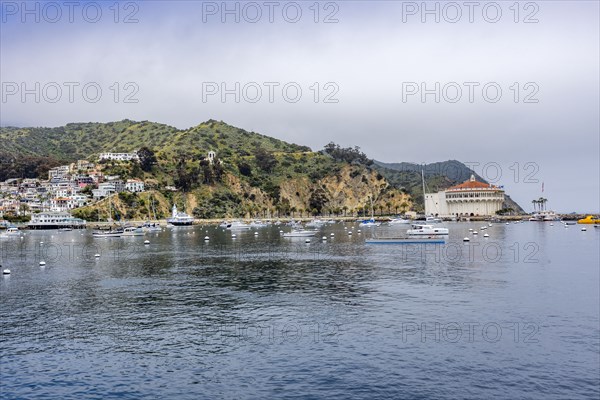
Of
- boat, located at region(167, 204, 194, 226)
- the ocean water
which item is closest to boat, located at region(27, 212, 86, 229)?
boat, located at region(167, 204, 194, 226)

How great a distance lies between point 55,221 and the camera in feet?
609

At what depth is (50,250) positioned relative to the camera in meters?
93.2

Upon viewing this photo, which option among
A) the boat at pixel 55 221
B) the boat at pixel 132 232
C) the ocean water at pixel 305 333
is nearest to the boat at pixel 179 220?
the boat at pixel 55 221

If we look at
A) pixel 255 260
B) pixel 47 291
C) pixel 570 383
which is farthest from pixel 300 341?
pixel 255 260

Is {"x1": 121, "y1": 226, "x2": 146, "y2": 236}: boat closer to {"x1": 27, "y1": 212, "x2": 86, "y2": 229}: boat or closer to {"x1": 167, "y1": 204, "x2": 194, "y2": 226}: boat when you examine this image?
{"x1": 167, "y1": 204, "x2": 194, "y2": 226}: boat

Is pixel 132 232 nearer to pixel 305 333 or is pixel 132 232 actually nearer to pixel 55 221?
pixel 55 221

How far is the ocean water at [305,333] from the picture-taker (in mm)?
24062

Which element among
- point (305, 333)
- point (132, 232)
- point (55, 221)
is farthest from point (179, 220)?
point (305, 333)

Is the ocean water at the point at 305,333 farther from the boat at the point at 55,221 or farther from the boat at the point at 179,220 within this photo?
the boat at the point at 55,221

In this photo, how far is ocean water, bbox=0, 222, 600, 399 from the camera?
24.1 m

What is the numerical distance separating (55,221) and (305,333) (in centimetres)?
17643

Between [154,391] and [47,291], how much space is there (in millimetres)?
29669

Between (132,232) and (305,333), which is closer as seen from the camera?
(305,333)

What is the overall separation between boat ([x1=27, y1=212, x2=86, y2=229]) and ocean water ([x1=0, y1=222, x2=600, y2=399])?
133461 mm
